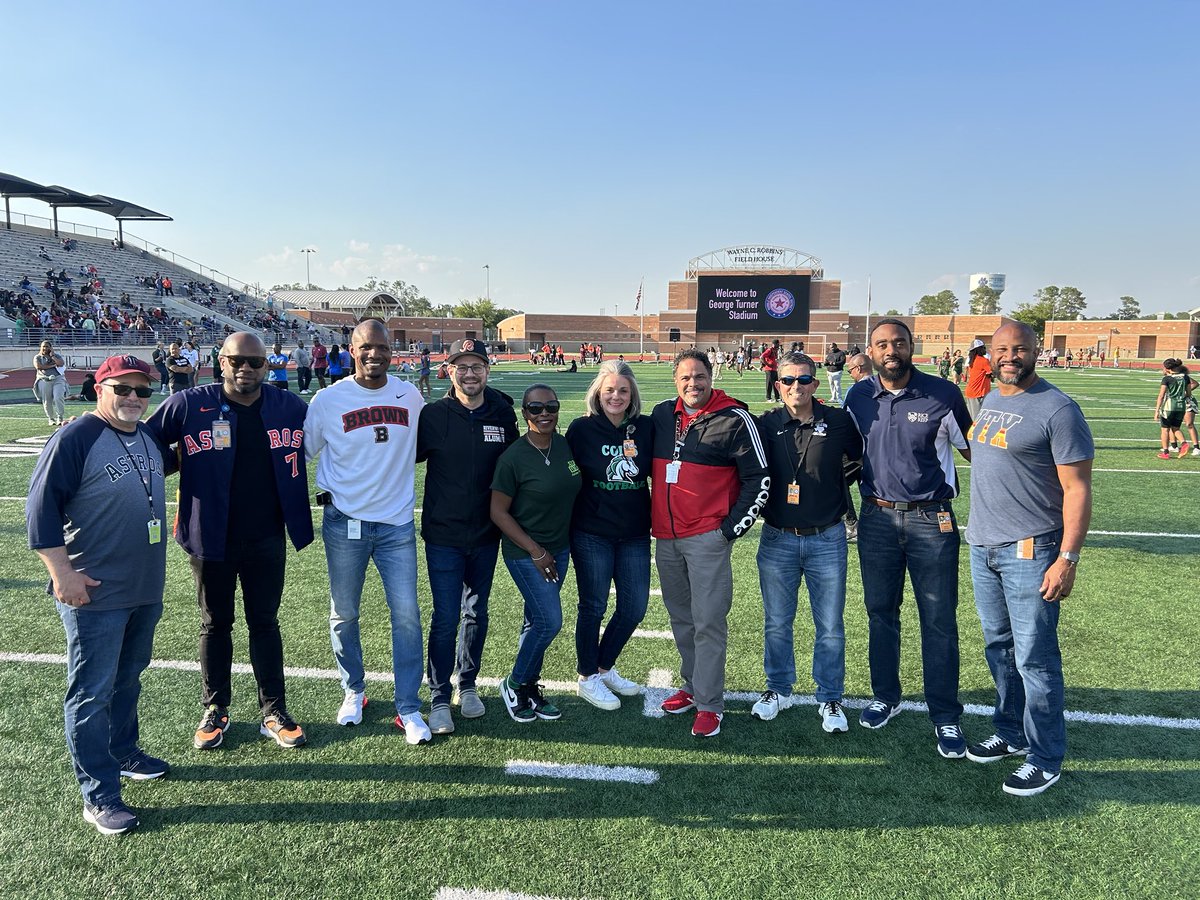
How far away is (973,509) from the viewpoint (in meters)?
3.44

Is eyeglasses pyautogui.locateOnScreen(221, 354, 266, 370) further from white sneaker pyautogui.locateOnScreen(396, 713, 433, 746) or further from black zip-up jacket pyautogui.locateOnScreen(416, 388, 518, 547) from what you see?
white sneaker pyautogui.locateOnScreen(396, 713, 433, 746)

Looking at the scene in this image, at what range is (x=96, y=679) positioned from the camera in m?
2.99

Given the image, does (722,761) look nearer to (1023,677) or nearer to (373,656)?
(1023,677)

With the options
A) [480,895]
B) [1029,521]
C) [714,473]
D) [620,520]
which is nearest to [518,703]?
[620,520]

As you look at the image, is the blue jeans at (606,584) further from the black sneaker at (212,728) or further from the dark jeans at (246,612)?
the black sneaker at (212,728)

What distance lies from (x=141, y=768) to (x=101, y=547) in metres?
1.18

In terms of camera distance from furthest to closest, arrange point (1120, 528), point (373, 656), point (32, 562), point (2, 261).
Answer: point (2, 261) < point (1120, 528) < point (32, 562) < point (373, 656)

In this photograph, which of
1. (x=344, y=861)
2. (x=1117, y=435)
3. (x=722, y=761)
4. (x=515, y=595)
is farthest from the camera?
(x=1117, y=435)

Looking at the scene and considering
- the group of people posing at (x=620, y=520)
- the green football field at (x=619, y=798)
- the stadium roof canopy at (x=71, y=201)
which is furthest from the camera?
the stadium roof canopy at (x=71, y=201)

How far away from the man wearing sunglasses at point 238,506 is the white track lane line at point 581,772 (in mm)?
1153

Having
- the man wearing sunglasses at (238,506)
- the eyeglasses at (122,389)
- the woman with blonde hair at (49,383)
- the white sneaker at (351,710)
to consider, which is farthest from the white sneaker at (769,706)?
the woman with blonde hair at (49,383)

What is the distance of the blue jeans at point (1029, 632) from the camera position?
3217 millimetres

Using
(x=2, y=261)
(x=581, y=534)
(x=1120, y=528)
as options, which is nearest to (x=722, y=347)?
(x=2, y=261)

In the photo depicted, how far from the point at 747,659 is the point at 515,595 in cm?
200
